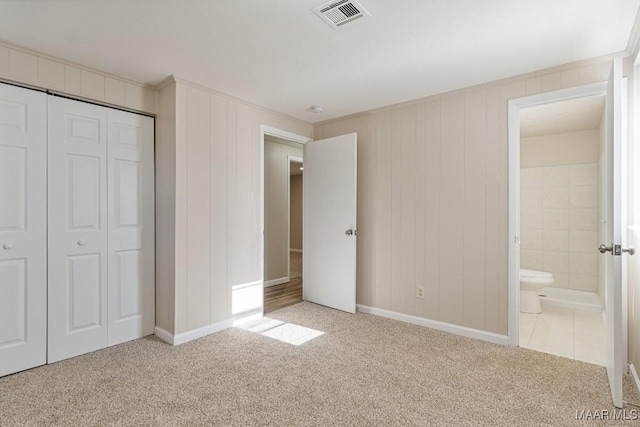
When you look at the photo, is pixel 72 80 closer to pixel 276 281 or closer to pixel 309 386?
pixel 309 386

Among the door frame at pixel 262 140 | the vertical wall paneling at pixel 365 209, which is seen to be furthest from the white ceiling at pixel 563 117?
the door frame at pixel 262 140

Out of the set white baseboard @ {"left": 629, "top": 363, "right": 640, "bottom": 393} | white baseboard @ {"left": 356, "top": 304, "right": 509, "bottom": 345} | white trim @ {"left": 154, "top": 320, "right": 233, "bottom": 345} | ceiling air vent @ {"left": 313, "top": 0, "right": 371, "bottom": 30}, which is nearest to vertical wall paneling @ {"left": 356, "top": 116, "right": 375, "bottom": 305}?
white baseboard @ {"left": 356, "top": 304, "right": 509, "bottom": 345}

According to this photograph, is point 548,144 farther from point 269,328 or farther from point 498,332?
point 269,328

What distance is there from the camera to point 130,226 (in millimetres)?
2893

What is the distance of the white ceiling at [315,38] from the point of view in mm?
1839

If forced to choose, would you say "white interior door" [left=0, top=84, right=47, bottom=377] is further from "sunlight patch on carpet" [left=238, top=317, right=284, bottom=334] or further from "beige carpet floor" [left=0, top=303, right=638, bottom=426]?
"sunlight patch on carpet" [left=238, top=317, right=284, bottom=334]

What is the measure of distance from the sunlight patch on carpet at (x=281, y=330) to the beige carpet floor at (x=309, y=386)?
0.32ft

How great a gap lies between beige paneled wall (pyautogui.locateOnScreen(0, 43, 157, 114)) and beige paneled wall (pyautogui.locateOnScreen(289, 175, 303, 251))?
666 cm

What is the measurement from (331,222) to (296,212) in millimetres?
5966

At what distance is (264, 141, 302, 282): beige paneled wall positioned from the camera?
5.11 metres

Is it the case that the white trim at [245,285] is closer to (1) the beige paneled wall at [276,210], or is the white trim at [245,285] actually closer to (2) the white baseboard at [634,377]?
(1) the beige paneled wall at [276,210]

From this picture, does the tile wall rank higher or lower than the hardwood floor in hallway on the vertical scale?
higher

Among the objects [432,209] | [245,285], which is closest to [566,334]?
[432,209]

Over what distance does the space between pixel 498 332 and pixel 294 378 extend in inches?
72.0
